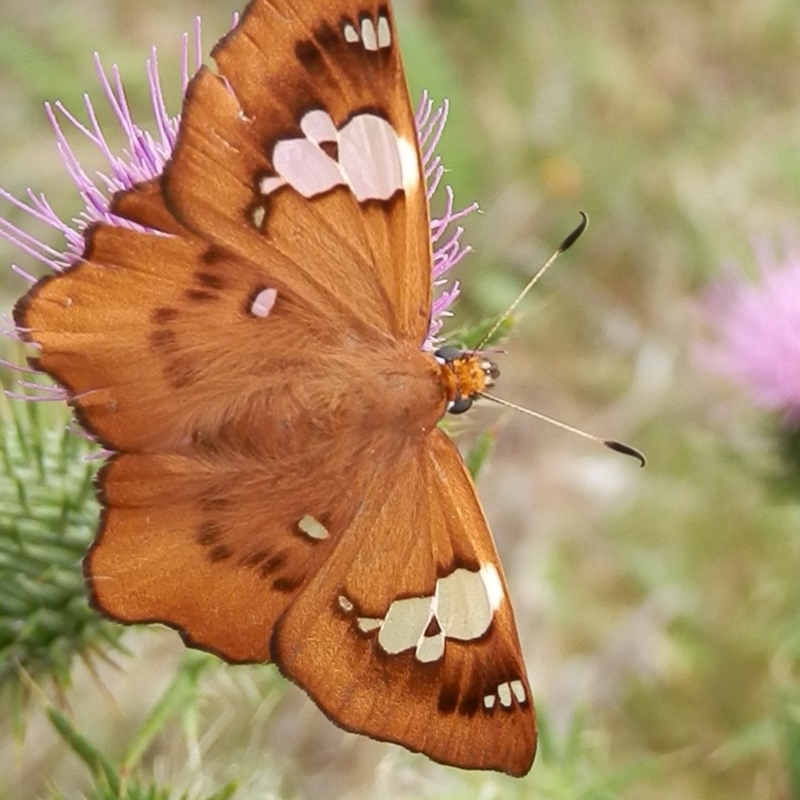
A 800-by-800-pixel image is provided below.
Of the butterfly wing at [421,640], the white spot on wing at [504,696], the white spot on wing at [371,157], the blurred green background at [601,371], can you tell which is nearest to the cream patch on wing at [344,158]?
the white spot on wing at [371,157]

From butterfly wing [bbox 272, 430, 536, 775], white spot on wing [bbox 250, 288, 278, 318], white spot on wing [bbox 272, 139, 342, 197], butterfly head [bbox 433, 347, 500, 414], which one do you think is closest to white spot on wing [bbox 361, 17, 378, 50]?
white spot on wing [bbox 272, 139, 342, 197]

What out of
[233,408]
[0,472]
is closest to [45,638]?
[0,472]

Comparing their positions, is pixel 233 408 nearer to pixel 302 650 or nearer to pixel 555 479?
pixel 302 650

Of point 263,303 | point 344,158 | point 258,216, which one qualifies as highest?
point 344,158

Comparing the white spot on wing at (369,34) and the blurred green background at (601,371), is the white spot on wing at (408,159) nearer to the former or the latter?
the white spot on wing at (369,34)

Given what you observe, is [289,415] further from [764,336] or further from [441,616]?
[764,336]

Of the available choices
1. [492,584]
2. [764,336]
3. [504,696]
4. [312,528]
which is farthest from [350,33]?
[764,336]

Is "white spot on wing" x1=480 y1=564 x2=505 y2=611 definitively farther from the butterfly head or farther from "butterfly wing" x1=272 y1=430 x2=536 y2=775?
the butterfly head

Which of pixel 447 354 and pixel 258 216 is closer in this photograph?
pixel 258 216
